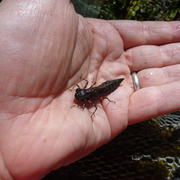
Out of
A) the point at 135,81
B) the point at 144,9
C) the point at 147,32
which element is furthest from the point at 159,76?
the point at 144,9

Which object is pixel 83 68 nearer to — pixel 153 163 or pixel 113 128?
pixel 113 128

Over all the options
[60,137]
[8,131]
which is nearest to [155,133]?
[60,137]

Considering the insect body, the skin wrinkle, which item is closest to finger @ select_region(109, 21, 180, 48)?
the insect body

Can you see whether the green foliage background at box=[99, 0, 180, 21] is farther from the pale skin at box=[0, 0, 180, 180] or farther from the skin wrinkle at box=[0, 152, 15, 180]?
the skin wrinkle at box=[0, 152, 15, 180]

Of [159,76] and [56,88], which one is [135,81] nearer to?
[159,76]

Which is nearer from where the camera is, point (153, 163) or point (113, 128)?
point (113, 128)
